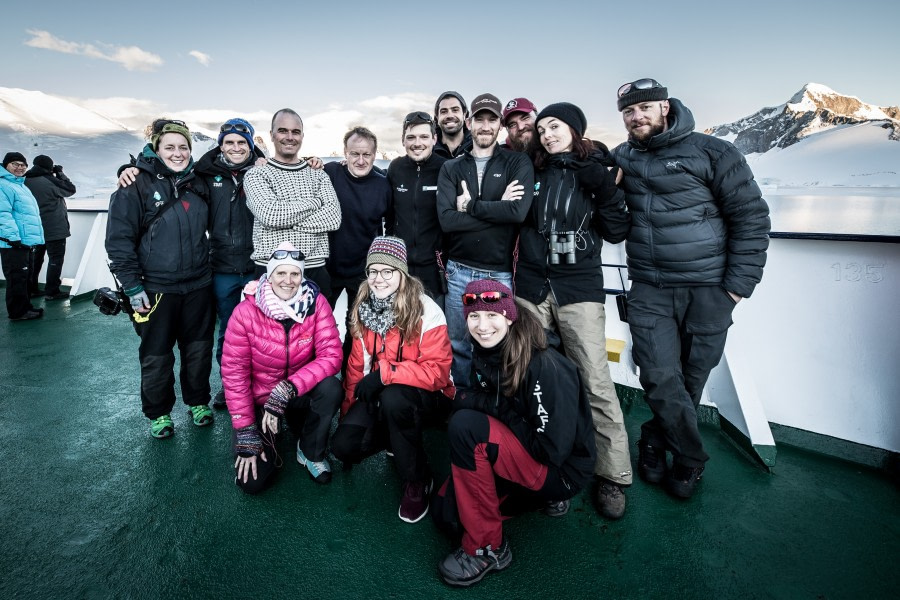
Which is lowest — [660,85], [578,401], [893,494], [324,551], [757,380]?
[893,494]

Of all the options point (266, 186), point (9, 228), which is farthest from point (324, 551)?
point (9, 228)

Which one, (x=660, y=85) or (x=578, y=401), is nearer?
(x=578, y=401)

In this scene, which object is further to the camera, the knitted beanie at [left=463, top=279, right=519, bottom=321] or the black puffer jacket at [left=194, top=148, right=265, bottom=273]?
the black puffer jacket at [left=194, top=148, right=265, bottom=273]

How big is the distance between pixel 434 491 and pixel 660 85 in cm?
244

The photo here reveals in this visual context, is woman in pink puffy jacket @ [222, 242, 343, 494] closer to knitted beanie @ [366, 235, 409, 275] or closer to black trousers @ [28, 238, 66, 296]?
knitted beanie @ [366, 235, 409, 275]

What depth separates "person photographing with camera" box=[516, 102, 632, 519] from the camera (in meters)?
2.17

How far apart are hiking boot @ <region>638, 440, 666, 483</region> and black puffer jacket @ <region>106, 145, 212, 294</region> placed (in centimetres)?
303

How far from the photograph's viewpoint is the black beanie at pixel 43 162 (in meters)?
6.02

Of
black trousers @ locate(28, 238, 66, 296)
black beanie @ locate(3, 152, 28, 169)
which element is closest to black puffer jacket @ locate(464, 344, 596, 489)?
black beanie @ locate(3, 152, 28, 169)

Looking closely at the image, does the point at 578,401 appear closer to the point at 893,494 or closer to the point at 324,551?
the point at 324,551

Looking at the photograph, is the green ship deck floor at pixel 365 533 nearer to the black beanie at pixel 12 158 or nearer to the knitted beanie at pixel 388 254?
the knitted beanie at pixel 388 254

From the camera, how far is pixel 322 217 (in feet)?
9.06

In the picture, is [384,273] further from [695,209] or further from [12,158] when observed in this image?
[12,158]

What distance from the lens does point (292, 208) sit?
2639 mm
